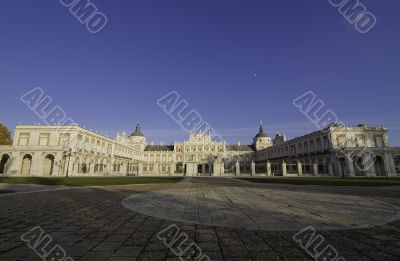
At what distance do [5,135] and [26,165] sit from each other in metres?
16.4

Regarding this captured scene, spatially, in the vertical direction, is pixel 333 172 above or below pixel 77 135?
below

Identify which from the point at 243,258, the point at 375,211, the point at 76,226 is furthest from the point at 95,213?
the point at 375,211

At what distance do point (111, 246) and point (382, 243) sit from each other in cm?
471

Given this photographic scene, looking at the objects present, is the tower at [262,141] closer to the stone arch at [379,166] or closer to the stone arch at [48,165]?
the stone arch at [379,166]

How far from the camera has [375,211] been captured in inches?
255

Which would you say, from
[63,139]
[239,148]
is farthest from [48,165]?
[239,148]

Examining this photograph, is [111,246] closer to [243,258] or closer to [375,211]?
[243,258]

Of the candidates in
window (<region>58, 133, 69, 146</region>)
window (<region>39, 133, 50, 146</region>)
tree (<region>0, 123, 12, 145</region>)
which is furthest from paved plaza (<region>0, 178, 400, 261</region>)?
tree (<region>0, 123, 12, 145</region>)

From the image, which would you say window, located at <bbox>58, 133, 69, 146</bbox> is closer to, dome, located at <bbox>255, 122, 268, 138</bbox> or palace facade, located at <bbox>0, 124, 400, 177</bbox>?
palace facade, located at <bbox>0, 124, 400, 177</bbox>

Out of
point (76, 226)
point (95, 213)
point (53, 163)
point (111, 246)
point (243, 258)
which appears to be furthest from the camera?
point (53, 163)

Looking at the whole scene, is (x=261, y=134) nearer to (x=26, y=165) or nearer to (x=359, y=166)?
(x=359, y=166)

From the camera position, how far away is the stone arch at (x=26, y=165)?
157 feet

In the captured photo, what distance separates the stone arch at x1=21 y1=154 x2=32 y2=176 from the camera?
47.9m

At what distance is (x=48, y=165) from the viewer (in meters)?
48.0
